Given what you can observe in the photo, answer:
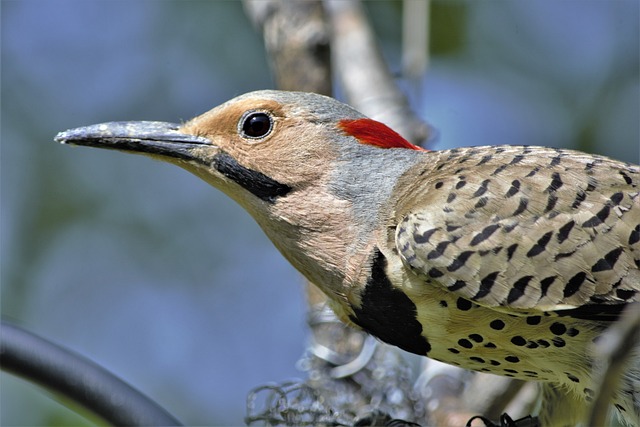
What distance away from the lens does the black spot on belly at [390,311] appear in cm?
299

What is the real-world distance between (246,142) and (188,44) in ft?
15.2

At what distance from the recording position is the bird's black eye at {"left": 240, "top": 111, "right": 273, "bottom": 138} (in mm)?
3189

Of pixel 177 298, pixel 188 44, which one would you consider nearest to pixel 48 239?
pixel 177 298

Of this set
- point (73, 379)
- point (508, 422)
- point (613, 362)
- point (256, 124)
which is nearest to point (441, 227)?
point (256, 124)

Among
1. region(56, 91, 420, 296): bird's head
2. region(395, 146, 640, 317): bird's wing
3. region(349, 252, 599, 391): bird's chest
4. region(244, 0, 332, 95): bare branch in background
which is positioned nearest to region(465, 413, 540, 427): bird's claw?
region(349, 252, 599, 391): bird's chest

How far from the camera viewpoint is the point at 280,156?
124 inches

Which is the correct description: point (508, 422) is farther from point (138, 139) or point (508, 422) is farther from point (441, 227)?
point (138, 139)

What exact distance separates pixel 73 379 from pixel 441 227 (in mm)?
1201

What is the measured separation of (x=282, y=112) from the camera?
3227mm

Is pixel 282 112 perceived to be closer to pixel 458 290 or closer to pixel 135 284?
pixel 458 290

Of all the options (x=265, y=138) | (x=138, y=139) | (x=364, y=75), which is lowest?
(x=138, y=139)

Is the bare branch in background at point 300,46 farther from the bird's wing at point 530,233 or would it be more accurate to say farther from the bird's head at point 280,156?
the bird's wing at point 530,233

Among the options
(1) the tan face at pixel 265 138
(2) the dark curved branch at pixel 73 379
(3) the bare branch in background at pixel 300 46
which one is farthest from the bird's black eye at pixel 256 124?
(3) the bare branch in background at pixel 300 46

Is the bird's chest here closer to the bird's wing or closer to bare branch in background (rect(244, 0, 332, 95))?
the bird's wing
